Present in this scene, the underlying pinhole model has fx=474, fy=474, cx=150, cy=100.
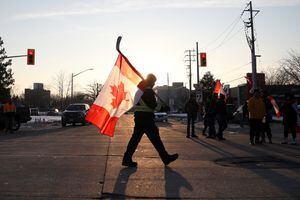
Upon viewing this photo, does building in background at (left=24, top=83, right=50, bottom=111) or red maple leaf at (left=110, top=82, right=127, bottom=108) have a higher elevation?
building in background at (left=24, top=83, right=50, bottom=111)

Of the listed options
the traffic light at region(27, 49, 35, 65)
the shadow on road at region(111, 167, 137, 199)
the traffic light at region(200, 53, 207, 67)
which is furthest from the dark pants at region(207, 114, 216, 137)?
the traffic light at region(200, 53, 207, 67)

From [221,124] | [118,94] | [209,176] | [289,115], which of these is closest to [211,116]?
[221,124]

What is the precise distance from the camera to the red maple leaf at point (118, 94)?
9.77 m

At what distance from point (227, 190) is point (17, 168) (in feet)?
14.4

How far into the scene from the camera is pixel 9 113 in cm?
2347

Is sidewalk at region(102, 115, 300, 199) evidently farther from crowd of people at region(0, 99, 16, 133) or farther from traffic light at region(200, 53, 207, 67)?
traffic light at region(200, 53, 207, 67)

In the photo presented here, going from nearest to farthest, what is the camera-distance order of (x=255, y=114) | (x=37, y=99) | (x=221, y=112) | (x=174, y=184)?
(x=174, y=184), (x=255, y=114), (x=221, y=112), (x=37, y=99)

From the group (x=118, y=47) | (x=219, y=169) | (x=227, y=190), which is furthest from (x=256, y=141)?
(x=227, y=190)

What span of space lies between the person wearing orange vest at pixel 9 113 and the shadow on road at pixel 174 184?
16116 millimetres

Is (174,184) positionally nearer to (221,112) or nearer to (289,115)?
(289,115)

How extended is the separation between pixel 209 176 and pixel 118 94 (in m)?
2.68

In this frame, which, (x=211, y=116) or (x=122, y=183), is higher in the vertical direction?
(x=211, y=116)

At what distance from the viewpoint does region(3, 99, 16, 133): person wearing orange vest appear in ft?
76.7

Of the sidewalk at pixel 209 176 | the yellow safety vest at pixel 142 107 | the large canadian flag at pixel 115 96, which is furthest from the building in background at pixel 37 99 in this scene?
the yellow safety vest at pixel 142 107
